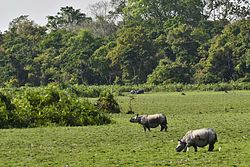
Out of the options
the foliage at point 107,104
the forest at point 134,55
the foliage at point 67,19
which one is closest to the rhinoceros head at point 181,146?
the foliage at point 107,104

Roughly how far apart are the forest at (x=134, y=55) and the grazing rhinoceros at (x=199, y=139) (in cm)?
6748

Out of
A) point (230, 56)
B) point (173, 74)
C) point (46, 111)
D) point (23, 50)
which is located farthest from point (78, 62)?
point (46, 111)

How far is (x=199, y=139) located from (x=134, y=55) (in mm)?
74102

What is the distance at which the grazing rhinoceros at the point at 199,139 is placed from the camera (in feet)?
59.3

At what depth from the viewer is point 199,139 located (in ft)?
59.6

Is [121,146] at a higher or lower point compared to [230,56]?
lower

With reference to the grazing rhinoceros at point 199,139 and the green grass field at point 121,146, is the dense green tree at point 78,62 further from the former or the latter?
the grazing rhinoceros at point 199,139

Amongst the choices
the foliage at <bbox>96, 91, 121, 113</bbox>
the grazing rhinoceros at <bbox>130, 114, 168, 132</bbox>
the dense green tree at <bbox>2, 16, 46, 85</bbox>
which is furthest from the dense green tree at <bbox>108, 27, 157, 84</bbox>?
the grazing rhinoceros at <bbox>130, 114, 168, 132</bbox>

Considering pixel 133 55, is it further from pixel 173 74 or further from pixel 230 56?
pixel 230 56

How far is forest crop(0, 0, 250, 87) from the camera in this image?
8850cm

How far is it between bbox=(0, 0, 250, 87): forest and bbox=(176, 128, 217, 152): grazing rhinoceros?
67.5m

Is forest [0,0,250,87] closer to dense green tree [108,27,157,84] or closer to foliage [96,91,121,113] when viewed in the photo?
dense green tree [108,27,157,84]

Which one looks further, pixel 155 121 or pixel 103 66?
pixel 103 66

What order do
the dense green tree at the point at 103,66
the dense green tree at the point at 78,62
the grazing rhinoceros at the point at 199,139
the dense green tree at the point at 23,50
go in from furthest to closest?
the dense green tree at the point at 23,50
the dense green tree at the point at 78,62
the dense green tree at the point at 103,66
the grazing rhinoceros at the point at 199,139
